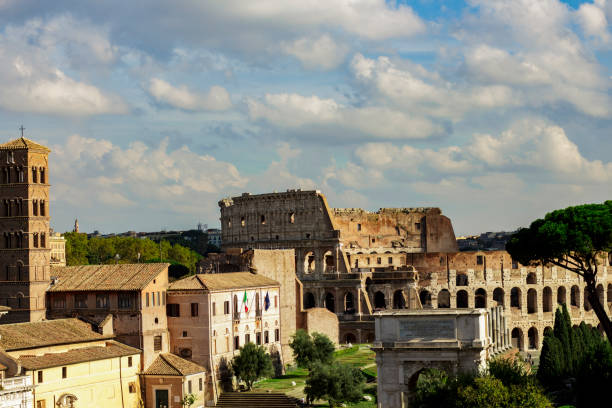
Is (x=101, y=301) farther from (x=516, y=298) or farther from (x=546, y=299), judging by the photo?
(x=516, y=298)

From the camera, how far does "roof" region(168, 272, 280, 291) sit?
54.1 meters

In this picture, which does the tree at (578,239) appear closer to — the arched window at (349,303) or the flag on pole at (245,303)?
the flag on pole at (245,303)

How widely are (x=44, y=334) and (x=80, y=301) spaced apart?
553cm

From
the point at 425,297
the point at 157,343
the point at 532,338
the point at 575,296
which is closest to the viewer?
the point at 157,343

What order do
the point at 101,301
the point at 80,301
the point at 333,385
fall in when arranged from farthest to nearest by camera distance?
1. the point at 80,301
2. the point at 101,301
3. the point at 333,385

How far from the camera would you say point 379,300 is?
86.6 m

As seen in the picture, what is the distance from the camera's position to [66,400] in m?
45.5

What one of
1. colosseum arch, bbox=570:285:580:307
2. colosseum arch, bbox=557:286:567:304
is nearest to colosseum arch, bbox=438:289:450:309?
colosseum arch, bbox=557:286:567:304

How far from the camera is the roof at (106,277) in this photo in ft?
170

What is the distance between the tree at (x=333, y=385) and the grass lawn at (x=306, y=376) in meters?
1.09

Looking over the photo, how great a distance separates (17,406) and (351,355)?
28.4 m

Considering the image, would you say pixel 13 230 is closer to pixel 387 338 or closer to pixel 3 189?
pixel 3 189

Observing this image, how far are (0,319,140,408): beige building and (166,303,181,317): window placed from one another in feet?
13.0

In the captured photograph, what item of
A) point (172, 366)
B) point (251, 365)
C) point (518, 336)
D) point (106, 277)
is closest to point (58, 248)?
point (518, 336)
